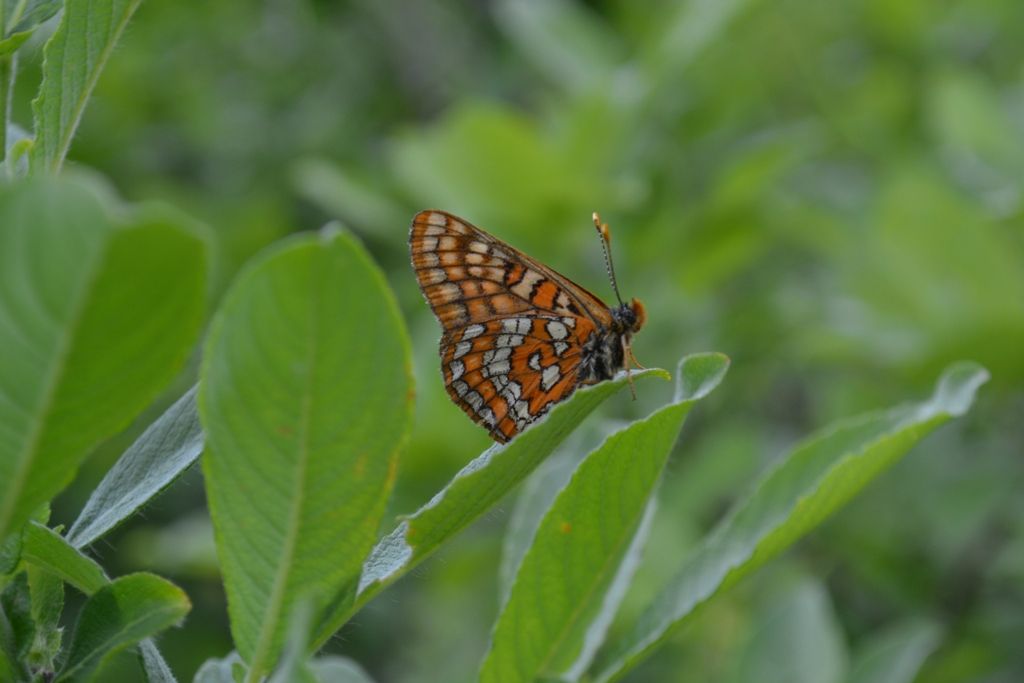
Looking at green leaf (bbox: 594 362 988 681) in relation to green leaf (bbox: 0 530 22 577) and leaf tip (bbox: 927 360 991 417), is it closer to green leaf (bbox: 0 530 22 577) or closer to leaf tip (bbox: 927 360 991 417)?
leaf tip (bbox: 927 360 991 417)

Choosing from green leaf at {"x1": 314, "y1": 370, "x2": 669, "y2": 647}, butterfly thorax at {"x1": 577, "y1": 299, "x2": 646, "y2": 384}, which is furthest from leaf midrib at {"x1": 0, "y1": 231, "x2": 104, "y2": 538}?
butterfly thorax at {"x1": 577, "y1": 299, "x2": 646, "y2": 384}

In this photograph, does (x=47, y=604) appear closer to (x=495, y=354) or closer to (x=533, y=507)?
(x=533, y=507)

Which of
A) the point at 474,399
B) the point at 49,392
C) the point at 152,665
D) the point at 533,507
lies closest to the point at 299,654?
the point at 49,392

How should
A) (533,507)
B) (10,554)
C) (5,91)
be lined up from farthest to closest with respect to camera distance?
(533,507) → (5,91) → (10,554)

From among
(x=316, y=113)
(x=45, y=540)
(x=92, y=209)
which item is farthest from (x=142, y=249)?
(x=316, y=113)

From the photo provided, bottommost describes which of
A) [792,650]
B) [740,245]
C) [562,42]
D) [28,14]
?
[792,650]

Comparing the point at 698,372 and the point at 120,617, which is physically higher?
the point at 120,617
